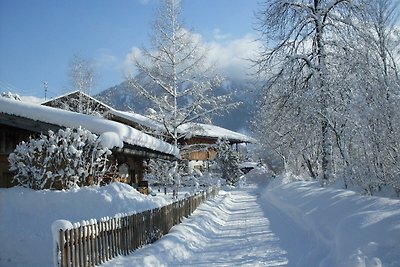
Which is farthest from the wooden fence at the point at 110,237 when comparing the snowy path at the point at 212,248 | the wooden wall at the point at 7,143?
the wooden wall at the point at 7,143

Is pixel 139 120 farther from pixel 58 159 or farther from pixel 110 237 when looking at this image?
pixel 110 237

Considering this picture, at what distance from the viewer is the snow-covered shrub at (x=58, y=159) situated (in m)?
12.1

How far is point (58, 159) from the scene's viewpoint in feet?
40.9

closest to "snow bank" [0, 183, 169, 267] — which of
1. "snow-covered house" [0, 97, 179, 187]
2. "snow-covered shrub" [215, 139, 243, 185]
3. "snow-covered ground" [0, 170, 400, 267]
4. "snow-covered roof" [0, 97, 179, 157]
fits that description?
"snow-covered ground" [0, 170, 400, 267]

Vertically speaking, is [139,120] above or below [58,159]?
above

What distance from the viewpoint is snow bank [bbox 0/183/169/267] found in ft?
33.7

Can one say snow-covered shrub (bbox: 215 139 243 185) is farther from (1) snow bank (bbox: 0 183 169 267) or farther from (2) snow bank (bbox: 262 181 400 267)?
(1) snow bank (bbox: 0 183 169 267)

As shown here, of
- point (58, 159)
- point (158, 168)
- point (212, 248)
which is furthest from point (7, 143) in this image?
point (158, 168)

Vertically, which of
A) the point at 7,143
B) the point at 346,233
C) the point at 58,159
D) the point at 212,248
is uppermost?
the point at 7,143

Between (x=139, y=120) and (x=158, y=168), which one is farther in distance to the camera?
(x=139, y=120)

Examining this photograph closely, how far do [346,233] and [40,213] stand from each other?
788cm

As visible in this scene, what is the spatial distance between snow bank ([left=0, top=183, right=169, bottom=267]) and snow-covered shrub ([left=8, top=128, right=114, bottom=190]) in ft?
1.94

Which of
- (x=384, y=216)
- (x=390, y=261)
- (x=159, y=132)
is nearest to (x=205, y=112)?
Answer: (x=159, y=132)

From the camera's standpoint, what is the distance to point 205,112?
22766mm
